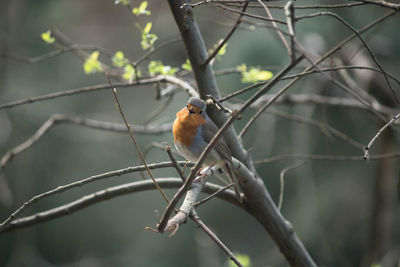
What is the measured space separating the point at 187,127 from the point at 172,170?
2868mm

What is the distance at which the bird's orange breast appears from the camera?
120 inches

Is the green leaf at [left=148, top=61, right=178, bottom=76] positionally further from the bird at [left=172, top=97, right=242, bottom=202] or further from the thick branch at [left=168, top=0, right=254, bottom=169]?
the thick branch at [left=168, top=0, right=254, bottom=169]

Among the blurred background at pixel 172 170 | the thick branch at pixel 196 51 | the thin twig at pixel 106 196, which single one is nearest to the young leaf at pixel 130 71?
the thick branch at pixel 196 51

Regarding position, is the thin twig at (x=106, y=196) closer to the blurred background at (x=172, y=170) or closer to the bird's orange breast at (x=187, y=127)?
the bird's orange breast at (x=187, y=127)

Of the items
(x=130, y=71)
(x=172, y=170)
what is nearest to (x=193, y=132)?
(x=130, y=71)

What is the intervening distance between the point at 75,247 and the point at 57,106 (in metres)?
2.25

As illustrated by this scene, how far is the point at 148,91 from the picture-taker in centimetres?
778

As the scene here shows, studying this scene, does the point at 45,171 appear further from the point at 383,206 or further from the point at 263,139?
the point at 383,206

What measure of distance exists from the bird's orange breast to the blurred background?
156 centimetres

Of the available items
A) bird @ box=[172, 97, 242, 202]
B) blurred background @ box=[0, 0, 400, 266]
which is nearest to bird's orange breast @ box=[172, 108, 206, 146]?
bird @ box=[172, 97, 242, 202]

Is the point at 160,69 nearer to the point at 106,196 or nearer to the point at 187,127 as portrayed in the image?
the point at 187,127

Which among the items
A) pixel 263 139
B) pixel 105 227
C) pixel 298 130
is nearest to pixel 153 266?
pixel 105 227

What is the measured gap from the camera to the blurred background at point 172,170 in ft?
16.0

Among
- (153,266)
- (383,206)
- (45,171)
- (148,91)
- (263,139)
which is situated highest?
(148,91)
